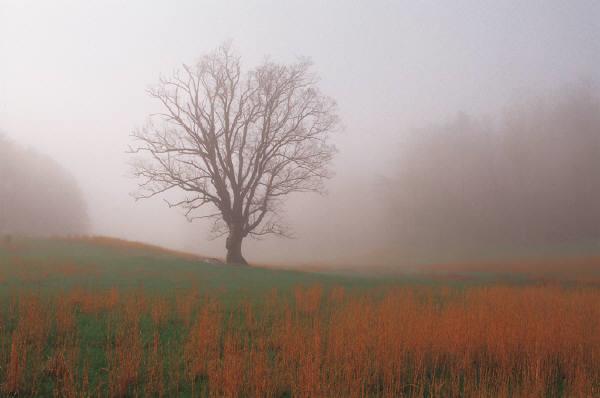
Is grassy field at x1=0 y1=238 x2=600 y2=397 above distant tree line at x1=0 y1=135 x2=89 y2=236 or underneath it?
underneath

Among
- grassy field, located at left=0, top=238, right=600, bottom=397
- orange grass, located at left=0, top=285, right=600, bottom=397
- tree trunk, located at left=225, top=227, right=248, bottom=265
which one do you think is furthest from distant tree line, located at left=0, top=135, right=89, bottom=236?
orange grass, located at left=0, top=285, right=600, bottom=397

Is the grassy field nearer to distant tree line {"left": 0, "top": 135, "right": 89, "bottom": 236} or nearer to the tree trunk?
the tree trunk

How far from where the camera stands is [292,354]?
6.93m

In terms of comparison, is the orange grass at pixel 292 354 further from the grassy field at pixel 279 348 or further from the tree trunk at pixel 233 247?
the tree trunk at pixel 233 247

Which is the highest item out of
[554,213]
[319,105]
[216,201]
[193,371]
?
[319,105]

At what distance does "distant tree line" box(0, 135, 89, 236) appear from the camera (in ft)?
153

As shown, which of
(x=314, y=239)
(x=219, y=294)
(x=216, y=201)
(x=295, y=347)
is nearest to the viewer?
(x=295, y=347)

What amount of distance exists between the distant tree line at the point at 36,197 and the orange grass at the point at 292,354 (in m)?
41.8

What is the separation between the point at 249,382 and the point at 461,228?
55453 mm

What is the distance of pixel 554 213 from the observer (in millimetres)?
53000

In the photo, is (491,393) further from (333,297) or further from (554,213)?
(554,213)

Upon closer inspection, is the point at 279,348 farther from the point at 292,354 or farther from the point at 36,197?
the point at 36,197

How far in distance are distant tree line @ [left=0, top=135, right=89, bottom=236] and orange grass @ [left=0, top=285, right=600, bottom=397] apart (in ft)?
137

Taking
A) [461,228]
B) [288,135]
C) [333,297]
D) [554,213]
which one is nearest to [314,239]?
[461,228]
